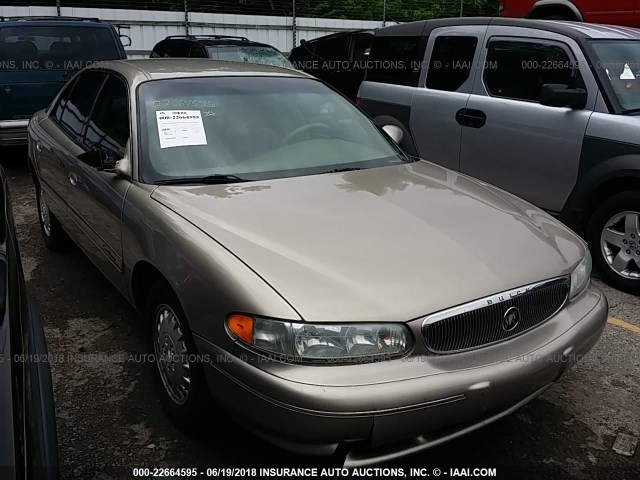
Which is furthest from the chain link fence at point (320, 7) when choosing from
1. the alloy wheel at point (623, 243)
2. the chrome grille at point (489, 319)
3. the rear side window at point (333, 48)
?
the chrome grille at point (489, 319)

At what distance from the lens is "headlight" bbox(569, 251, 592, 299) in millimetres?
2607

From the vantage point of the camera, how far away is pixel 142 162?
296 cm

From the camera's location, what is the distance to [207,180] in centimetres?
291

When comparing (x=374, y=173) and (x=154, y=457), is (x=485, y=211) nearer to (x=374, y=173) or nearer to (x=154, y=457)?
(x=374, y=173)

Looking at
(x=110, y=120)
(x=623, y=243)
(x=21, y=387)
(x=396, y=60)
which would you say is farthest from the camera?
(x=396, y=60)

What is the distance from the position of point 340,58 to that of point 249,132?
6.86 metres

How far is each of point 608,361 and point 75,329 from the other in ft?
9.91

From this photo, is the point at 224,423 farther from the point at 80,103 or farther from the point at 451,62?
the point at 451,62

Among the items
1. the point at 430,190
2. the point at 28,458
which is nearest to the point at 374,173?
the point at 430,190

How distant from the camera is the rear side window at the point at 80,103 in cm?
389

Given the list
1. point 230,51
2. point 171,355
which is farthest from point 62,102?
point 230,51

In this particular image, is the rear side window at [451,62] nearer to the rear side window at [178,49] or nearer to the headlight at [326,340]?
the headlight at [326,340]

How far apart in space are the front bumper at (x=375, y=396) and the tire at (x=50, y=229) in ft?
9.34

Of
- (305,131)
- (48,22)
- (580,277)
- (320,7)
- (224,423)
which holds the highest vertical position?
(320,7)
